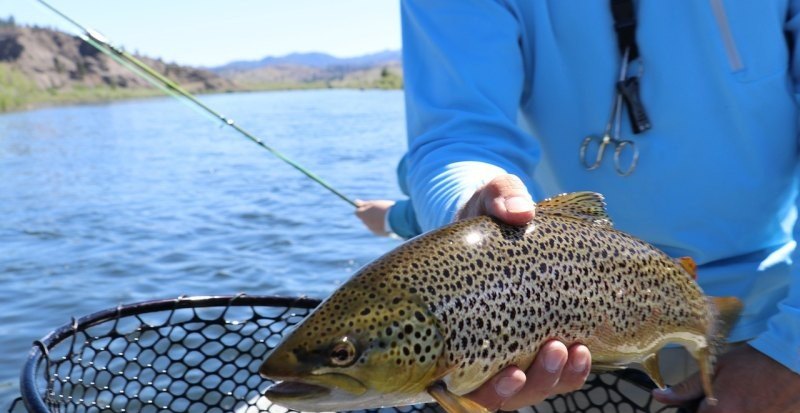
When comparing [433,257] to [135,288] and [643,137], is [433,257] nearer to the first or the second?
[643,137]

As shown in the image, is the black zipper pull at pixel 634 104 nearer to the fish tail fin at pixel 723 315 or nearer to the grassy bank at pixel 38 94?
the fish tail fin at pixel 723 315

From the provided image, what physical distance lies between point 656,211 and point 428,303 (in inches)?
42.8

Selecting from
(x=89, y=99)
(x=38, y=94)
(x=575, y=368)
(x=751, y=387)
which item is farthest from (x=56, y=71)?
(x=575, y=368)

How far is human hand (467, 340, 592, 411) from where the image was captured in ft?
5.82

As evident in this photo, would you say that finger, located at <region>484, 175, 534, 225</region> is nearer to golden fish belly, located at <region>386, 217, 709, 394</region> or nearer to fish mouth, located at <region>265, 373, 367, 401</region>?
golden fish belly, located at <region>386, 217, 709, 394</region>

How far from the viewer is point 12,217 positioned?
42.4 feet

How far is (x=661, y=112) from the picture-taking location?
98.0 inches

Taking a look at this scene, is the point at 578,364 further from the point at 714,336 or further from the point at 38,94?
the point at 38,94

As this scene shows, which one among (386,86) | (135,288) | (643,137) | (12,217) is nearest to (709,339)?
(643,137)

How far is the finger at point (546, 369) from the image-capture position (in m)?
1.80

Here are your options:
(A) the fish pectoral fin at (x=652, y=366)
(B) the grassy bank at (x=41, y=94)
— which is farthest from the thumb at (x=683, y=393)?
(B) the grassy bank at (x=41, y=94)

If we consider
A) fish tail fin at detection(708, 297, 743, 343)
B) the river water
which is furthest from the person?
the river water

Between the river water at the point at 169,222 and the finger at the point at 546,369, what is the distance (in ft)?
15.5

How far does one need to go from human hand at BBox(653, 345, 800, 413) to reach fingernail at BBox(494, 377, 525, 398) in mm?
758
